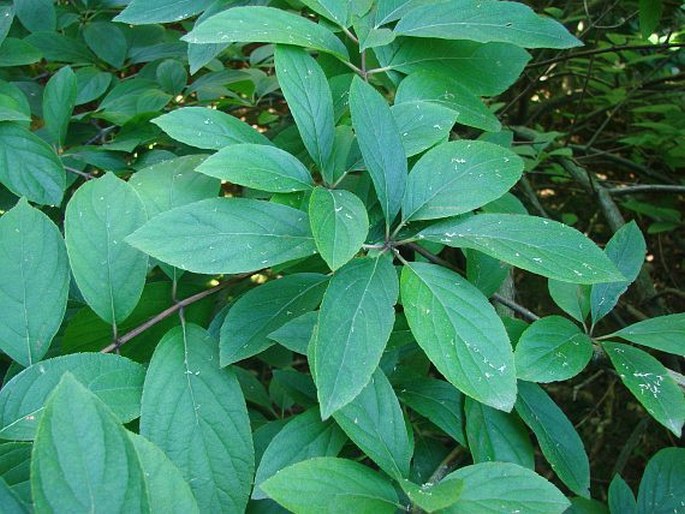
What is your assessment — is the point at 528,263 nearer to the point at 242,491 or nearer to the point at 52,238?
the point at 242,491

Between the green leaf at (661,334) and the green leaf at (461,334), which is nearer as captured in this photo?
the green leaf at (461,334)

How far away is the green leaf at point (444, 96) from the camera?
2.50 ft

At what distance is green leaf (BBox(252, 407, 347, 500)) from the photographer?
0.60 meters

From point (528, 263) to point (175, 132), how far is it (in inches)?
14.5

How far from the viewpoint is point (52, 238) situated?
2.02ft

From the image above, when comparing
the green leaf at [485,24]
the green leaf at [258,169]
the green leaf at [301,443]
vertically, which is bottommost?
the green leaf at [301,443]

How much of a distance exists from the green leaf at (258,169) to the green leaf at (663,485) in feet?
1.66

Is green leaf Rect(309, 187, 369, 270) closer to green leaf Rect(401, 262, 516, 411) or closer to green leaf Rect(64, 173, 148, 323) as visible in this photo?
green leaf Rect(401, 262, 516, 411)

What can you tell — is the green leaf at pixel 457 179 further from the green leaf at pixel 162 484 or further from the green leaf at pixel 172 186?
the green leaf at pixel 162 484

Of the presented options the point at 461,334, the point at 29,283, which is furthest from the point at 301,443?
the point at 29,283

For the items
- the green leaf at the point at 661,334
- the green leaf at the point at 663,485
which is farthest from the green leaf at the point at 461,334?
the green leaf at the point at 663,485

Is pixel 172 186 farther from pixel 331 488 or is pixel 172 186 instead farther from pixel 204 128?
pixel 331 488

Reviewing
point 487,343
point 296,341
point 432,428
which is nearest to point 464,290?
point 487,343

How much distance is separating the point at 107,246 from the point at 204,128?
6.2 inches
